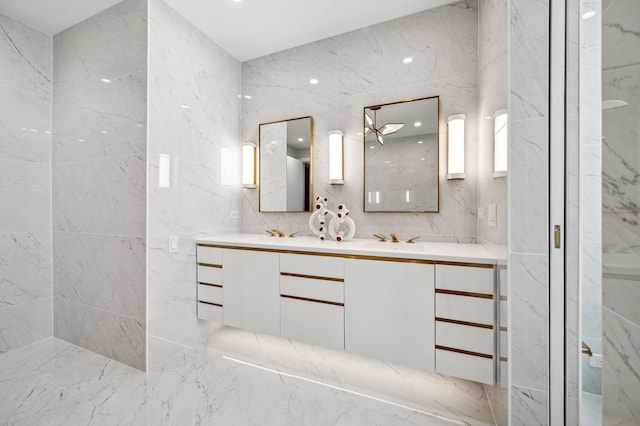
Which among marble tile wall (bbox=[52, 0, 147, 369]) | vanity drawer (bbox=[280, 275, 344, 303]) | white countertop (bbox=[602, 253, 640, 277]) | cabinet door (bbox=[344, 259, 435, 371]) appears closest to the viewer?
white countertop (bbox=[602, 253, 640, 277])

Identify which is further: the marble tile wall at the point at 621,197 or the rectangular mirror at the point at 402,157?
the rectangular mirror at the point at 402,157

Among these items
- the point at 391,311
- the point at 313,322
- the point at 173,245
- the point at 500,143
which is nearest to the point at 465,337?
the point at 391,311

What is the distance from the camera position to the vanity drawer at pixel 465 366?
1.44 meters

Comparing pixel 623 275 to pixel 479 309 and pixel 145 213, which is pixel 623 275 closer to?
pixel 479 309

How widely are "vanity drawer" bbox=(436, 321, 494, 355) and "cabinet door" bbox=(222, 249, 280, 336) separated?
1118 millimetres

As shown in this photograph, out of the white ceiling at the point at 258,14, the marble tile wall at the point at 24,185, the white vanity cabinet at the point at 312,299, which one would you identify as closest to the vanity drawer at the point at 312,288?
the white vanity cabinet at the point at 312,299

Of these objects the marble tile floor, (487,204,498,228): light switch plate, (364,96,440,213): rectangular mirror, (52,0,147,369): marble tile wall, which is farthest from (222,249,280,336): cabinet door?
(487,204,498,228): light switch plate

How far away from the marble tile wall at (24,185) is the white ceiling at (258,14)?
28 cm

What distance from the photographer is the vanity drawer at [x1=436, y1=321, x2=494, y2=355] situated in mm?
1439

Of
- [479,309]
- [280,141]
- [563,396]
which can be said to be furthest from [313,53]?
[563,396]

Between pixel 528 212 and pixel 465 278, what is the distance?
470 millimetres

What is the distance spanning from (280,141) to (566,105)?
7.02ft

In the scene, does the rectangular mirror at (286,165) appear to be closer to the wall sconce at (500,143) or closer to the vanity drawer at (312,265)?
the vanity drawer at (312,265)

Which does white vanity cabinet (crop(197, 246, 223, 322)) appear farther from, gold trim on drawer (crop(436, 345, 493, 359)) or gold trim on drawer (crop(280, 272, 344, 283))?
gold trim on drawer (crop(436, 345, 493, 359))
